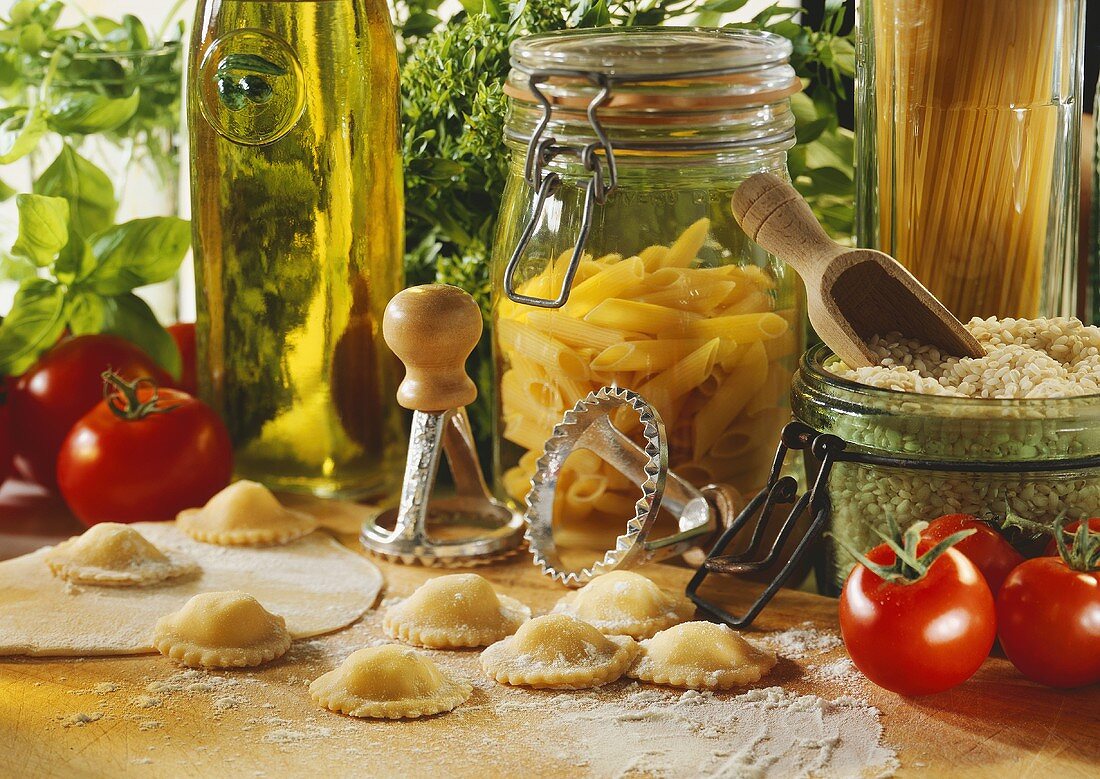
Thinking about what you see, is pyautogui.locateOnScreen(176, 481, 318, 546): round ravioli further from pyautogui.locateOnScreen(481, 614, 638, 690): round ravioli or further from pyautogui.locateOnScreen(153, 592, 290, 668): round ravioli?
pyautogui.locateOnScreen(481, 614, 638, 690): round ravioli

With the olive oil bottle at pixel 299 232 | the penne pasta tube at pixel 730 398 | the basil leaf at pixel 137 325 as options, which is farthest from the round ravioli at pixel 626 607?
the basil leaf at pixel 137 325

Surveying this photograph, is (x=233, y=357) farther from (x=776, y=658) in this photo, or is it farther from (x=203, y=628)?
(x=776, y=658)

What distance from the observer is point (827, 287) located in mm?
1063

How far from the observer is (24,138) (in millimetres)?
1418

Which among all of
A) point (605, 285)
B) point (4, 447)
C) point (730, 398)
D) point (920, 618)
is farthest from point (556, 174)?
point (4, 447)

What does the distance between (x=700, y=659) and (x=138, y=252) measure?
75cm

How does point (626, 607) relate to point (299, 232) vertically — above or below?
below

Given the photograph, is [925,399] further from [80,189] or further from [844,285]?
[80,189]

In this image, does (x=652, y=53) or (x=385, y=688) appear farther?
(x=652, y=53)

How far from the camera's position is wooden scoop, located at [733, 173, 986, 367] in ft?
3.48

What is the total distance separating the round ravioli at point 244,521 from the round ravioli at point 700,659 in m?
0.41

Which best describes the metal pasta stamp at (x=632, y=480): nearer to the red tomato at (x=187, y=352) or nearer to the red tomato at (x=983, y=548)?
the red tomato at (x=983, y=548)

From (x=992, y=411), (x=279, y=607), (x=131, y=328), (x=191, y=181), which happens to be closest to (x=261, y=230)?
(x=191, y=181)

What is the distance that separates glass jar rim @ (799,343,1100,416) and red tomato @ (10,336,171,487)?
0.72 m
